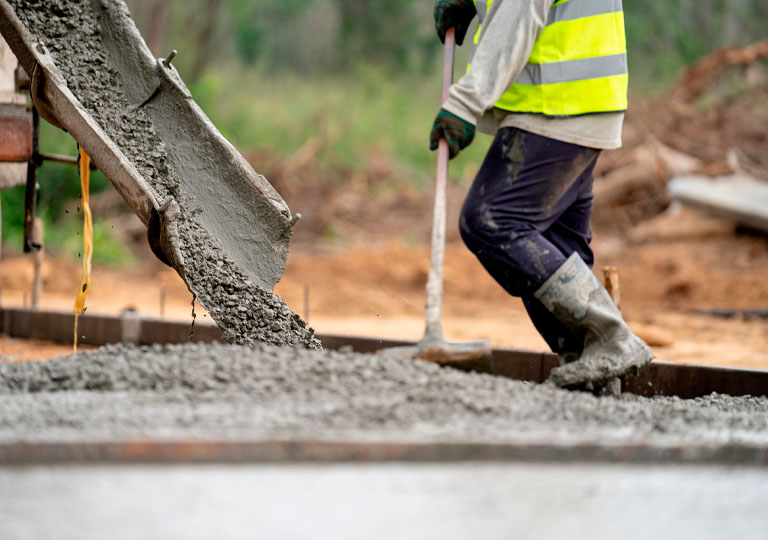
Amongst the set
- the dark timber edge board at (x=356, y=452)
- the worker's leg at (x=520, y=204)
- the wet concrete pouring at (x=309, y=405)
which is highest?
the worker's leg at (x=520, y=204)

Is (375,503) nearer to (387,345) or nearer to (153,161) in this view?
(153,161)

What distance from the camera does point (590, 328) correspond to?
10.8ft

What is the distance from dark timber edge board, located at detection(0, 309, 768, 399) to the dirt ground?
0.64ft

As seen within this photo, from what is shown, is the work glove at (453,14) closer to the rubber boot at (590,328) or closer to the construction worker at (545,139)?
the construction worker at (545,139)

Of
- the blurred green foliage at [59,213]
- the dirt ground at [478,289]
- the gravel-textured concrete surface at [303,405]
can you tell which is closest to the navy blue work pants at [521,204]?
the gravel-textured concrete surface at [303,405]

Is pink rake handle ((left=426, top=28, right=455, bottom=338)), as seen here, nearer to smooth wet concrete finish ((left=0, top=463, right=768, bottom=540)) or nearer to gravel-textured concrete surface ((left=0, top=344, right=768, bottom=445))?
gravel-textured concrete surface ((left=0, top=344, right=768, bottom=445))

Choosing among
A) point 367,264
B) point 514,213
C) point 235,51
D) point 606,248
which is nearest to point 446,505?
point 514,213

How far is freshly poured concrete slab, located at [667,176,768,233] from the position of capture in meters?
8.84

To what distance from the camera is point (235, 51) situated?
2400cm

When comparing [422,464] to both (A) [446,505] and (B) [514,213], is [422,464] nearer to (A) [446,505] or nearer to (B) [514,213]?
(A) [446,505]

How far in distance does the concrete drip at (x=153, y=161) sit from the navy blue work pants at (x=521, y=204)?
0.76 m

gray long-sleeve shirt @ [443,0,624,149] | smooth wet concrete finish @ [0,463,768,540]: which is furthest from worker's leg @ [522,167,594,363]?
smooth wet concrete finish @ [0,463,768,540]

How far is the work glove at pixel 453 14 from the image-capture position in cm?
361

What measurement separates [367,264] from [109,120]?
5561 mm
